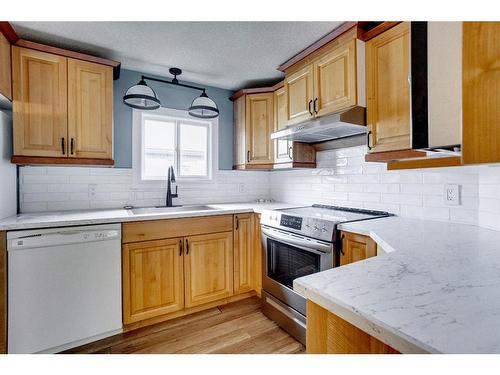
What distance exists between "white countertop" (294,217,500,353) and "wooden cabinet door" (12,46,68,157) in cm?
224

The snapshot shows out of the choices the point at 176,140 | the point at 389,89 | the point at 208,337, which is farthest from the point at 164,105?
the point at 208,337

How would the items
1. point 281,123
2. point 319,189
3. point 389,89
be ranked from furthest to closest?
point 319,189
point 281,123
point 389,89

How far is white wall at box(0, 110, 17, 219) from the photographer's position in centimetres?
180

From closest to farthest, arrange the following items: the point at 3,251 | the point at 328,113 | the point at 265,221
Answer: the point at 3,251, the point at 328,113, the point at 265,221

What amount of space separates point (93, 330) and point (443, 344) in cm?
220

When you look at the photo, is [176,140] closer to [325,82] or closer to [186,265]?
[186,265]

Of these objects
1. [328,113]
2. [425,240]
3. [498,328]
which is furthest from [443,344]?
[328,113]

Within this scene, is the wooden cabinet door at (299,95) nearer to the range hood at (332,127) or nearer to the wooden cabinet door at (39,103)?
the range hood at (332,127)

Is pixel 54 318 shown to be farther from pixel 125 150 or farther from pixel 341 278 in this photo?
pixel 341 278

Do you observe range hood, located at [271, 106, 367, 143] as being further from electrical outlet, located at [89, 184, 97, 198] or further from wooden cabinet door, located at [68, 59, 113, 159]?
electrical outlet, located at [89, 184, 97, 198]

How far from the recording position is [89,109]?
215 centimetres

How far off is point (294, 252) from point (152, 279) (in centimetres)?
119

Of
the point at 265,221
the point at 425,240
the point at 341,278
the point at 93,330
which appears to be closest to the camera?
the point at 341,278

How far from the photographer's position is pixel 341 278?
72cm
